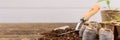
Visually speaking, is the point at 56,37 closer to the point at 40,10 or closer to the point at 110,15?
the point at 110,15

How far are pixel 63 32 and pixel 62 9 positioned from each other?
120 cm

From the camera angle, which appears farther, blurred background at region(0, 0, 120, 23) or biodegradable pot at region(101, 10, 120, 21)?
blurred background at region(0, 0, 120, 23)

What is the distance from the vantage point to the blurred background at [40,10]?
2.37 meters

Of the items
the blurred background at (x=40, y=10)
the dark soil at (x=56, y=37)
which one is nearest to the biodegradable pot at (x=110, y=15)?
the dark soil at (x=56, y=37)

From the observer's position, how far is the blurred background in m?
2.37

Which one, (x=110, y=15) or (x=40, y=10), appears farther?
(x=40, y=10)

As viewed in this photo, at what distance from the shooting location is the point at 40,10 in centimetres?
239

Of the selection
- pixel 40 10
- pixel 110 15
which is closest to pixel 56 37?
pixel 110 15

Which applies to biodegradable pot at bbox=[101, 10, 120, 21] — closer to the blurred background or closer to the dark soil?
the dark soil

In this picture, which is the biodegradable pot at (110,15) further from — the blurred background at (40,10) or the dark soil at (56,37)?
the blurred background at (40,10)

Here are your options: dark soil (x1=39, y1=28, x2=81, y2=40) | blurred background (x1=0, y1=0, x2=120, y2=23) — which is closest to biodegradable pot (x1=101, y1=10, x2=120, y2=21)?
dark soil (x1=39, y1=28, x2=81, y2=40)

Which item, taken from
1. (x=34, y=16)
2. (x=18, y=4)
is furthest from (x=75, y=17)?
(x=18, y=4)

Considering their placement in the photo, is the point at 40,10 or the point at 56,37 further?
the point at 40,10

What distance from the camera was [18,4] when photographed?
7.77ft
